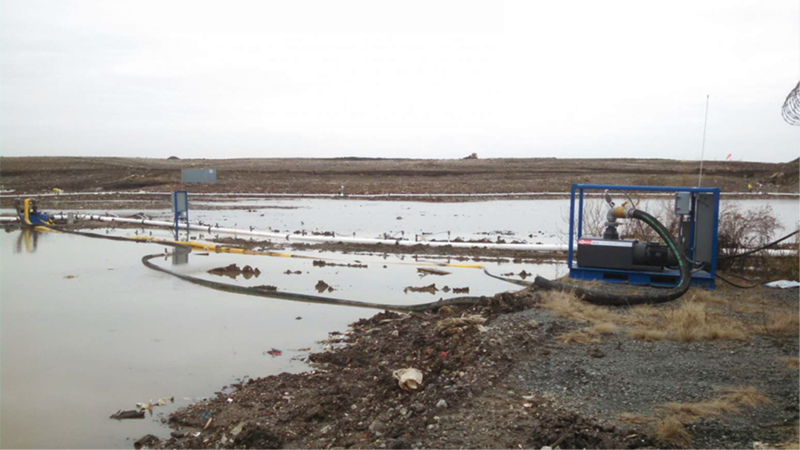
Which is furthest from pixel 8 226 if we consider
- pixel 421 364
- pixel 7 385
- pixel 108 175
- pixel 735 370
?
pixel 108 175

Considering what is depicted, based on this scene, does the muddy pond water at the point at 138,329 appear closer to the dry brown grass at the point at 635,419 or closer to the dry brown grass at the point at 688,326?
the dry brown grass at the point at 688,326

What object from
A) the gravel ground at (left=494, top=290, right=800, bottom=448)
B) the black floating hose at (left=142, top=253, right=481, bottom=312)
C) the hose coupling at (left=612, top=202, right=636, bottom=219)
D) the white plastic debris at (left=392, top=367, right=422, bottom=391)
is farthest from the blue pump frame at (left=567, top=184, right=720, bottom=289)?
the white plastic debris at (left=392, top=367, right=422, bottom=391)

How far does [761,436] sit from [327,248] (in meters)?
12.8

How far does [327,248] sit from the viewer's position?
16.6m

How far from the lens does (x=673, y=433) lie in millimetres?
4641

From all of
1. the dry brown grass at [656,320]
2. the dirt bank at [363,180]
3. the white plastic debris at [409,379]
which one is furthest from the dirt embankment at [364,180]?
the white plastic debris at [409,379]

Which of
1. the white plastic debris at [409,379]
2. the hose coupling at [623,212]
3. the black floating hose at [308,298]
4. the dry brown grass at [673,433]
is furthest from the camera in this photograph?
the hose coupling at [623,212]

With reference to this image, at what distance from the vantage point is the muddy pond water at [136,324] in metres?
6.46

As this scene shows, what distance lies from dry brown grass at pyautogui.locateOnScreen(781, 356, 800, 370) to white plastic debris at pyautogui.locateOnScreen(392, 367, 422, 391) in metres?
3.50

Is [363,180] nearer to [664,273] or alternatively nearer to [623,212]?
A: [623,212]

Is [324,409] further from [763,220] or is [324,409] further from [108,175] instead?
[108,175]

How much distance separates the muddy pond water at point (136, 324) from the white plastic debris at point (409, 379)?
1737 mm

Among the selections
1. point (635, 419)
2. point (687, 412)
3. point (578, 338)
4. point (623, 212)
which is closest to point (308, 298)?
point (578, 338)

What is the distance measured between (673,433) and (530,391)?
4.49ft
